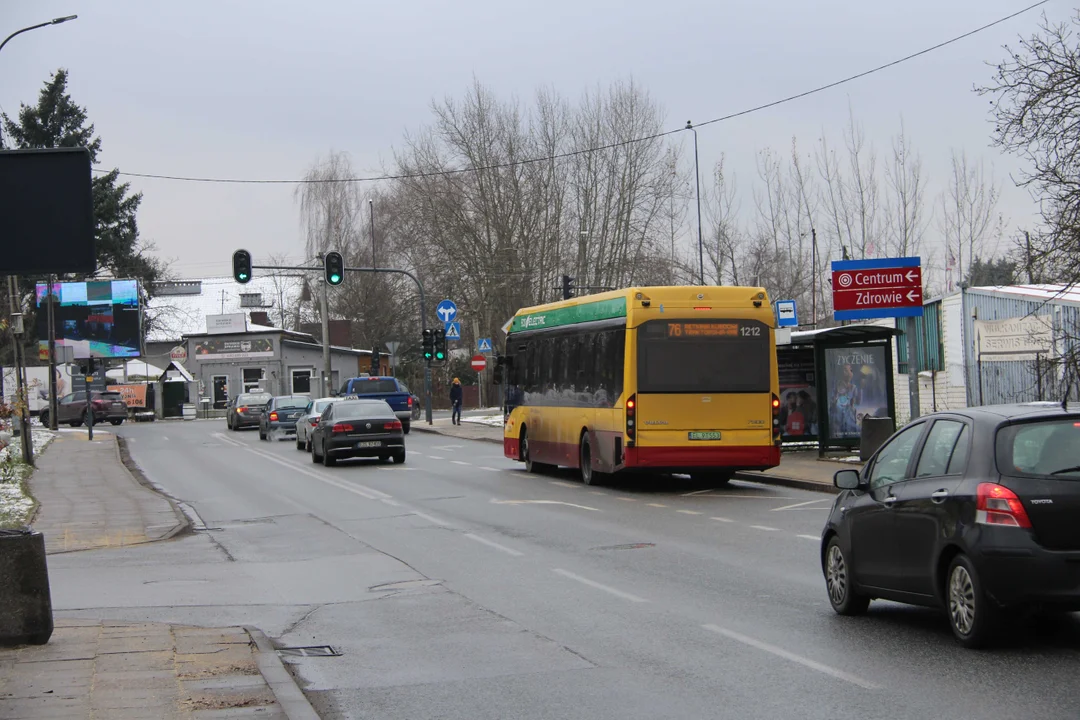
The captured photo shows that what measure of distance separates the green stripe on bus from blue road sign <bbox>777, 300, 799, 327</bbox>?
642 cm

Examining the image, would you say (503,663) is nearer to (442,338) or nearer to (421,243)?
(442,338)

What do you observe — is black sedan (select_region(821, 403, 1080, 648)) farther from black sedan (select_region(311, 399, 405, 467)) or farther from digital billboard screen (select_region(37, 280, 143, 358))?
digital billboard screen (select_region(37, 280, 143, 358))

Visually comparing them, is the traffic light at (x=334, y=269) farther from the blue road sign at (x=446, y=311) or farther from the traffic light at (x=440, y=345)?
the traffic light at (x=440, y=345)

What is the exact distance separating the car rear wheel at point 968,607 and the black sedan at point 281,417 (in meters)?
39.5

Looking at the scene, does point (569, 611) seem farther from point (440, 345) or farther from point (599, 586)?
point (440, 345)

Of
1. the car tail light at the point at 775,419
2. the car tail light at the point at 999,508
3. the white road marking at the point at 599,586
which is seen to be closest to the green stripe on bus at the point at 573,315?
the car tail light at the point at 775,419

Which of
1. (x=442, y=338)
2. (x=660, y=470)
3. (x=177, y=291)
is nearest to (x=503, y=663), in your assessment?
(x=660, y=470)

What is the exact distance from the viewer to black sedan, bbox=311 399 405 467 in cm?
3062

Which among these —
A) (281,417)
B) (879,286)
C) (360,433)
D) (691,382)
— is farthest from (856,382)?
(281,417)

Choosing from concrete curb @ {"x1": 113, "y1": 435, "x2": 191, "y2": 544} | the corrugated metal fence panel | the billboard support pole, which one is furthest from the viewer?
the billboard support pole

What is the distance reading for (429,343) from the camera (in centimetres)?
4750

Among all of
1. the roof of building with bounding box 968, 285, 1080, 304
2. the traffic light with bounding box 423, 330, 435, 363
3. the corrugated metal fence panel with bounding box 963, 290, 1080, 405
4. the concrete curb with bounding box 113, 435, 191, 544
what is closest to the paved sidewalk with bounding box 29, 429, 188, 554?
the concrete curb with bounding box 113, 435, 191, 544

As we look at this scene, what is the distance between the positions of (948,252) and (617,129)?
637 inches

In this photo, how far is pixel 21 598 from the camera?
852cm
